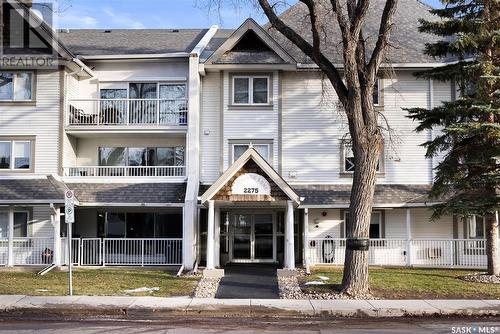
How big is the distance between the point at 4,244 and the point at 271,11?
1422 cm

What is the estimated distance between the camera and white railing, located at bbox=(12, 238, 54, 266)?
2270cm

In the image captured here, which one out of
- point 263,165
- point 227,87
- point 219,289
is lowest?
point 219,289

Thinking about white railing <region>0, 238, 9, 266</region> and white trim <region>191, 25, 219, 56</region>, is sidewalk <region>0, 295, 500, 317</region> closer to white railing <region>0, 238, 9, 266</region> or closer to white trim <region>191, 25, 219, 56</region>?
white railing <region>0, 238, 9, 266</region>

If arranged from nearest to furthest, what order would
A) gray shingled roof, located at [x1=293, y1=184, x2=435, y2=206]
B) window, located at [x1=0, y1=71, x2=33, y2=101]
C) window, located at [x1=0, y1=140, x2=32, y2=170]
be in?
gray shingled roof, located at [x1=293, y1=184, x2=435, y2=206], window, located at [x1=0, y1=140, x2=32, y2=170], window, located at [x1=0, y1=71, x2=33, y2=101]

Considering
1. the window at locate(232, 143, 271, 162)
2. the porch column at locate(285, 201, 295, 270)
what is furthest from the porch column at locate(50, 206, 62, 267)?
the porch column at locate(285, 201, 295, 270)

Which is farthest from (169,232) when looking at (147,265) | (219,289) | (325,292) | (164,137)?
(325,292)

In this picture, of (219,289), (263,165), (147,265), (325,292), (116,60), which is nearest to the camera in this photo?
(325,292)

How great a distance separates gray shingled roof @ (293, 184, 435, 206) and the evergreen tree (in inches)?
139

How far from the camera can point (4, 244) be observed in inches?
911

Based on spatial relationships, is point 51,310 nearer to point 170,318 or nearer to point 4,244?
point 170,318

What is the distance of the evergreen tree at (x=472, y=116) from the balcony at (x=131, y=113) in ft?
32.5

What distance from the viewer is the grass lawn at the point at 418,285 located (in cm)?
1611

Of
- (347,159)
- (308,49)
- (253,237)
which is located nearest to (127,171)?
(253,237)

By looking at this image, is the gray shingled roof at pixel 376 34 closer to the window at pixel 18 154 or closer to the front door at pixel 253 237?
the front door at pixel 253 237
